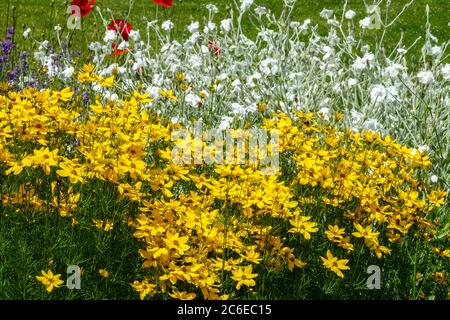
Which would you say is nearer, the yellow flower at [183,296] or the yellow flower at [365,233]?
the yellow flower at [183,296]

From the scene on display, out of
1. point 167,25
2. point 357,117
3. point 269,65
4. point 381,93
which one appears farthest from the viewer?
point 167,25

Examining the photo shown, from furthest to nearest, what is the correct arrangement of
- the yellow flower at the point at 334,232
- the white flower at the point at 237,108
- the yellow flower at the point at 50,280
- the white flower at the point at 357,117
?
the white flower at the point at 357,117, the white flower at the point at 237,108, the yellow flower at the point at 334,232, the yellow flower at the point at 50,280

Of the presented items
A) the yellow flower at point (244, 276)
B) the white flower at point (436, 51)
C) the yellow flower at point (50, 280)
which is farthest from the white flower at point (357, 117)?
the yellow flower at point (50, 280)

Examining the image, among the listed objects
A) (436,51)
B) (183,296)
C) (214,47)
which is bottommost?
(183,296)

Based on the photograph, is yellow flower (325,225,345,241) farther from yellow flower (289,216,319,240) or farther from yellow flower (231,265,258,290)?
yellow flower (231,265,258,290)

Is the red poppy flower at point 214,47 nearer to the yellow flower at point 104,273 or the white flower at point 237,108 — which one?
the white flower at point 237,108

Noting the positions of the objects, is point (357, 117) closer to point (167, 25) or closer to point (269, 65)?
point (269, 65)

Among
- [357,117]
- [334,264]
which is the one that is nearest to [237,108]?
[357,117]

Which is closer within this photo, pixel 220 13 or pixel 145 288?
pixel 145 288

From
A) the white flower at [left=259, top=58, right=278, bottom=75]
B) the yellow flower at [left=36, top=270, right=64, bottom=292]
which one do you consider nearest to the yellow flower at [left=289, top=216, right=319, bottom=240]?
the yellow flower at [left=36, top=270, right=64, bottom=292]

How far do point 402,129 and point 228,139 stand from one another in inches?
56.0

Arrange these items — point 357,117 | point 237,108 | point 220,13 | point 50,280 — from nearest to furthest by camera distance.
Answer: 1. point 50,280
2. point 237,108
3. point 357,117
4. point 220,13

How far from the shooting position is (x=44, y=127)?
2814 millimetres

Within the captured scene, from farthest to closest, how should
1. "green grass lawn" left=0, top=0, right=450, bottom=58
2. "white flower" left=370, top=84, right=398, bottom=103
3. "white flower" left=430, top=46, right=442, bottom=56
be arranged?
1. "green grass lawn" left=0, top=0, right=450, bottom=58
2. "white flower" left=430, top=46, right=442, bottom=56
3. "white flower" left=370, top=84, right=398, bottom=103
